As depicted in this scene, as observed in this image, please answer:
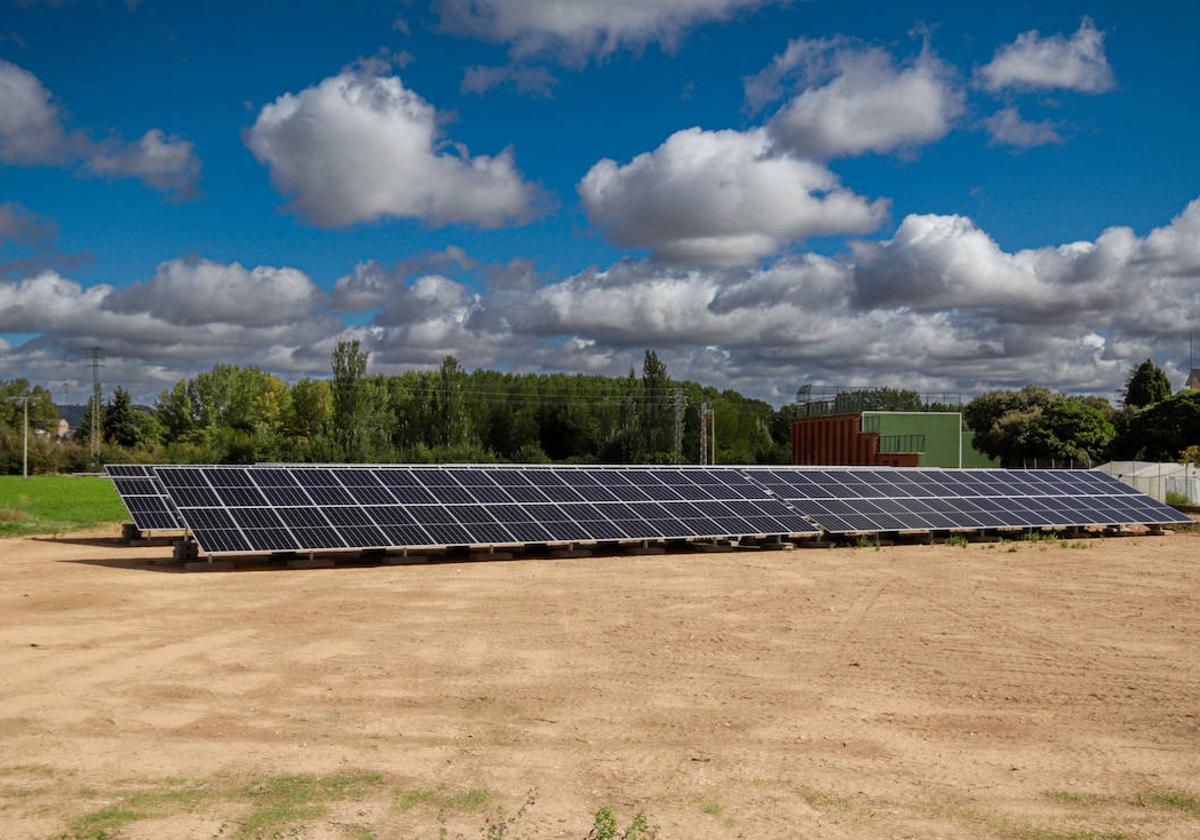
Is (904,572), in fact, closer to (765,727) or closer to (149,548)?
(765,727)

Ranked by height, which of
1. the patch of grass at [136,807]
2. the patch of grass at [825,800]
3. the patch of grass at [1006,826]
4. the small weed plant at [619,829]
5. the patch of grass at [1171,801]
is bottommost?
the patch of grass at [1171,801]

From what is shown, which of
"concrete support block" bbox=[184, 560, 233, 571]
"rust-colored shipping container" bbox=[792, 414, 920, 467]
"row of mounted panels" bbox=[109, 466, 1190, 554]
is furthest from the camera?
"rust-colored shipping container" bbox=[792, 414, 920, 467]

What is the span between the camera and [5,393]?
124375 millimetres

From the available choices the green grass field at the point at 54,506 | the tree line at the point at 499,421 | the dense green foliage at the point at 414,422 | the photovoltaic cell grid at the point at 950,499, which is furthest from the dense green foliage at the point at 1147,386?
the green grass field at the point at 54,506

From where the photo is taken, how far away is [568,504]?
31.1 metres

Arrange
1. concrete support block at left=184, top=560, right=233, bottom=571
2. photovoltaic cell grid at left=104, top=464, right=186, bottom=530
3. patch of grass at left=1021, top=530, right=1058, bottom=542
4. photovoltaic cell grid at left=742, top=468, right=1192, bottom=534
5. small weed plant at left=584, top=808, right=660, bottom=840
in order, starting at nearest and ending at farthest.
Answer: small weed plant at left=584, top=808, right=660, bottom=840 < concrete support block at left=184, top=560, right=233, bottom=571 < photovoltaic cell grid at left=104, top=464, right=186, bottom=530 < photovoltaic cell grid at left=742, top=468, right=1192, bottom=534 < patch of grass at left=1021, top=530, right=1058, bottom=542

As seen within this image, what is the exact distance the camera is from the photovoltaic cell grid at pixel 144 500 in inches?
1198

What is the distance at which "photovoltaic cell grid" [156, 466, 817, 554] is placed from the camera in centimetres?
2638

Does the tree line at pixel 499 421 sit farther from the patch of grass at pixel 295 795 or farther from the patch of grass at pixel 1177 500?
the patch of grass at pixel 295 795

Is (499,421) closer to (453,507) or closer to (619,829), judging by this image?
(453,507)

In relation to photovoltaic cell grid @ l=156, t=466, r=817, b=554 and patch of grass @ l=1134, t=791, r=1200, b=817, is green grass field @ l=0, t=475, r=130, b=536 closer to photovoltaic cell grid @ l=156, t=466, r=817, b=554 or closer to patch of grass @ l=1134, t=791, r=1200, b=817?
photovoltaic cell grid @ l=156, t=466, r=817, b=554

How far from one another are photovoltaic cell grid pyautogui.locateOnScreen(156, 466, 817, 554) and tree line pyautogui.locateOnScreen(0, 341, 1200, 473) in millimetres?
38833

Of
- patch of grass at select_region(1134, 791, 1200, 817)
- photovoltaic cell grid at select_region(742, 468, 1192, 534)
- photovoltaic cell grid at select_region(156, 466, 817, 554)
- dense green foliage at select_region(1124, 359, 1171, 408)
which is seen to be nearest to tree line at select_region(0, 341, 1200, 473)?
dense green foliage at select_region(1124, 359, 1171, 408)

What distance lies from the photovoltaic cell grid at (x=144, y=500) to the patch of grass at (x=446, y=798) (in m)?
20.9
